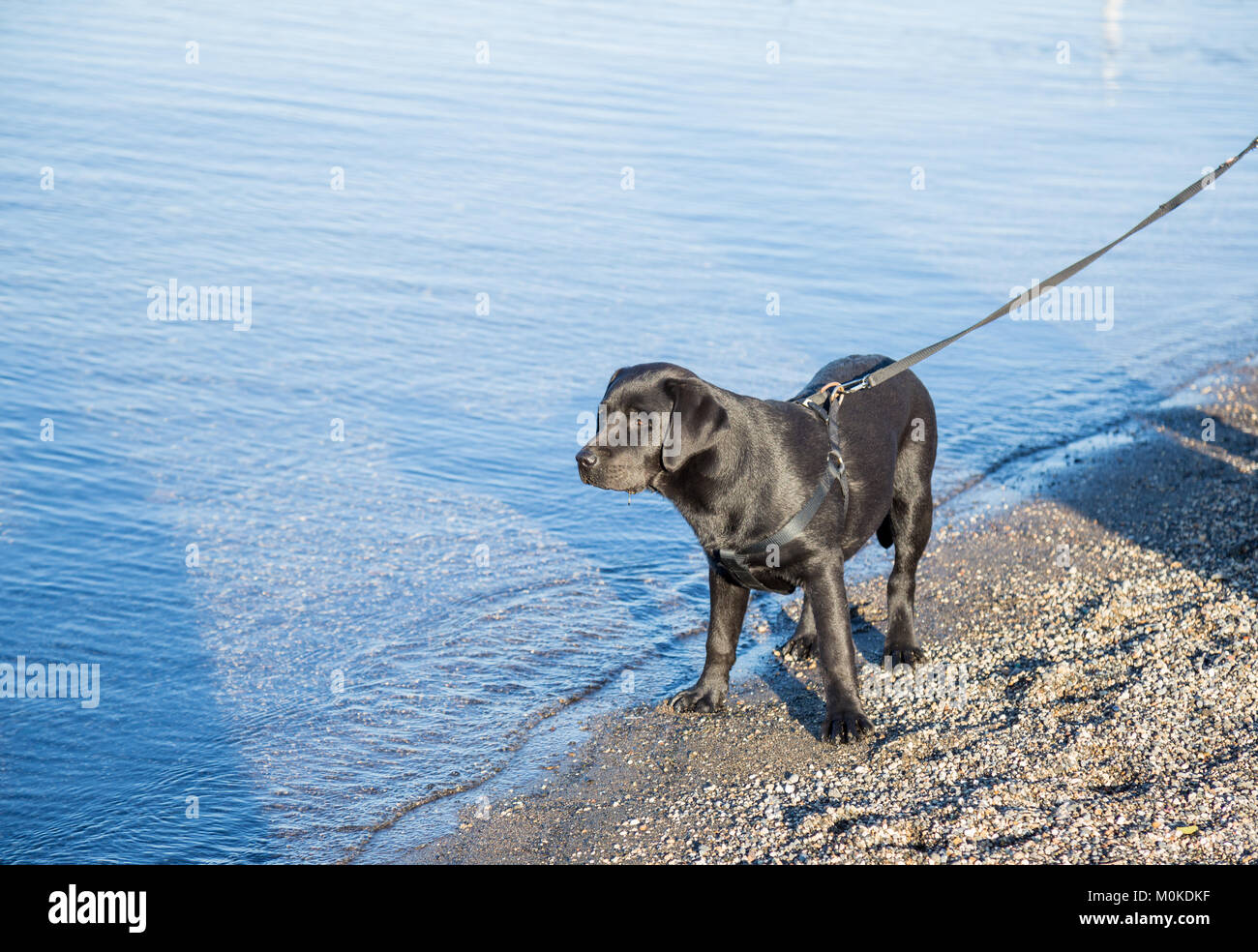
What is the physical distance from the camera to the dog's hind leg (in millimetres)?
5961

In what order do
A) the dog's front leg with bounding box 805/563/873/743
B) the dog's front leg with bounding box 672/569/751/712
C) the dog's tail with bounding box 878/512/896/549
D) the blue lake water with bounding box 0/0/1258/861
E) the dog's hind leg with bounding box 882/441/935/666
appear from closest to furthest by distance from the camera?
1. the dog's front leg with bounding box 805/563/873/743
2. the dog's front leg with bounding box 672/569/751/712
3. the blue lake water with bounding box 0/0/1258/861
4. the dog's hind leg with bounding box 882/441/935/666
5. the dog's tail with bounding box 878/512/896/549

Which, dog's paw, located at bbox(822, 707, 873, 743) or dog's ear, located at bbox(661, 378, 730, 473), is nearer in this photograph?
dog's ear, located at bbox(661, 378, 730, 473)

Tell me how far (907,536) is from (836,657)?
108 centimetres

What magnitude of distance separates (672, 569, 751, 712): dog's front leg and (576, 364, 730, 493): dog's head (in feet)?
3.18

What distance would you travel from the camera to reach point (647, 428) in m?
4.77

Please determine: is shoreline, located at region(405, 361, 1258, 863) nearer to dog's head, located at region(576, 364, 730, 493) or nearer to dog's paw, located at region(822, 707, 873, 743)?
dog's paw, located at region(822, 707, 873, 743)

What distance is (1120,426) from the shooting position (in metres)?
9.98

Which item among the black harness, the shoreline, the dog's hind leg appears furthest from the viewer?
the dog's hind leg

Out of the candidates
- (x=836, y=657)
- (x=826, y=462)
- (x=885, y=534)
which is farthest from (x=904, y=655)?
(x=826, y=462)

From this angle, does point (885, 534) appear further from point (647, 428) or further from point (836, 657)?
point (647, 428)

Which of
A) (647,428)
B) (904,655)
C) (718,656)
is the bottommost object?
(904,655)

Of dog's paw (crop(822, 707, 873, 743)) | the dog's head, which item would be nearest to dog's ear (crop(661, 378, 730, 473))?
the dog's head

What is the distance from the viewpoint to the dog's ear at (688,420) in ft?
15.7

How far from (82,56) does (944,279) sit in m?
18.0
